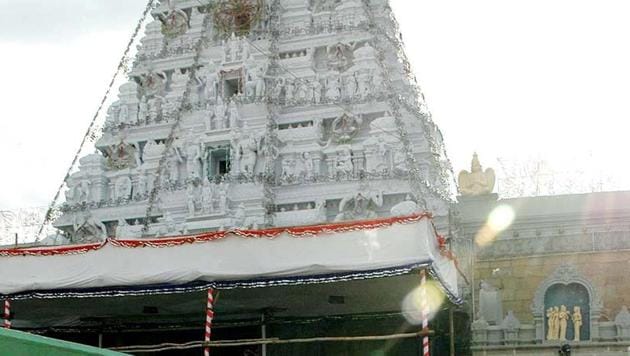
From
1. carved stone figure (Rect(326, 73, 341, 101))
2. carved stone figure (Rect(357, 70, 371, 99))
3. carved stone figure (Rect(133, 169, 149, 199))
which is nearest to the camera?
carved stone figure (Rect(357, 70, 371, 99))

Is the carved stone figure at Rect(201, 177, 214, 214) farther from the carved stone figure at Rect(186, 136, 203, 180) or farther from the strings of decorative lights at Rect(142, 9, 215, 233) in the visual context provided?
the strings of decorative lights at Rect(142, 9, 215, 233)

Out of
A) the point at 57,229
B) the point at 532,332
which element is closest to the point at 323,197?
the point at 57,229

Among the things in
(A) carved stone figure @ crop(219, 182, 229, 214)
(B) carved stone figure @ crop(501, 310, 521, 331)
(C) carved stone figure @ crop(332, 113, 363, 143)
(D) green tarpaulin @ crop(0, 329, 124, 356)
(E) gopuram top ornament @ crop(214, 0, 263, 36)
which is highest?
(E) gopuram top ornament @ crop(214, 0, 263, 36)

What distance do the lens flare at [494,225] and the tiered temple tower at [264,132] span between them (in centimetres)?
983

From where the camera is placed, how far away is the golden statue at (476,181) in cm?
2120

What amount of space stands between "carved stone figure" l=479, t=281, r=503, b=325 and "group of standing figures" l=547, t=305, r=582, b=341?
3.53 ft

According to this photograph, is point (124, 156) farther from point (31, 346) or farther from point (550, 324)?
point (31, 346)

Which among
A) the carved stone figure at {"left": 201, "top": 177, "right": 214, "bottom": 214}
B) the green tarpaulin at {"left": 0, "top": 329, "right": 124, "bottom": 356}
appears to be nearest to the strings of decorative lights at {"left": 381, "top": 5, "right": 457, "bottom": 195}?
the carved stone figure at {"left": 201, "top": 177, "right": 214, "bottom": 214}

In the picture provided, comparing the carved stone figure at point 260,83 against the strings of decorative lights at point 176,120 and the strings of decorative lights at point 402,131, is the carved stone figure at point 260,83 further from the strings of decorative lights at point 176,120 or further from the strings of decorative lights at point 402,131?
the strings of decorative lights at point 402,131

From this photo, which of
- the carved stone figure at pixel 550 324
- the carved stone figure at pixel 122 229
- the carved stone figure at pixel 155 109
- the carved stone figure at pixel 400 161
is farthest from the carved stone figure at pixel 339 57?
the carved stone figure at pixel 550 324

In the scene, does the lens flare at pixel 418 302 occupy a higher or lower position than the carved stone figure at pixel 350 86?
lower

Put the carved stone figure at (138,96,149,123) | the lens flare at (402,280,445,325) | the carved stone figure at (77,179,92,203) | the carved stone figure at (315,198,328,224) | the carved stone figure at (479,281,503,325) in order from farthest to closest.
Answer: the carved stone figure at (138,96,149,123) → the carved stone figure at (77,179,92,203) → the carved stone figure at (315,198,328,224) → the carved stone figure at (479,281,503,325) → the lens flare at (402,280,445,325)

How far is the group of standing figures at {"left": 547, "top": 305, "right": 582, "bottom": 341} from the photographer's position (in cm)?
1968

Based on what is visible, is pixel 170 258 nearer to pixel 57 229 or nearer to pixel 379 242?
pixel 379 242
